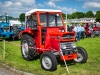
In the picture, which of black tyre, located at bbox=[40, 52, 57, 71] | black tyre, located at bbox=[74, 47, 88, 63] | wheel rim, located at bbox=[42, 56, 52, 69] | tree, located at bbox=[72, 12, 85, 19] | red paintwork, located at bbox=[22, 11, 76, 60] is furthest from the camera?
tree, located at bbox=[72, 12, 85, 19]

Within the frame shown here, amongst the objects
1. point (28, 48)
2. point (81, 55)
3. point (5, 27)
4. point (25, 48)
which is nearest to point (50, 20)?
point (28, 48)

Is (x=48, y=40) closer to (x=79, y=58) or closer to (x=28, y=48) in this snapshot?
(x=28, y=48)

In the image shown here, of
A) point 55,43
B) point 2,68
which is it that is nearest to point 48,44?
point 55,43

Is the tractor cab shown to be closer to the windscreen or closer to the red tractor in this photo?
the red tractor

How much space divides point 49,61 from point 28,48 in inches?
66.1

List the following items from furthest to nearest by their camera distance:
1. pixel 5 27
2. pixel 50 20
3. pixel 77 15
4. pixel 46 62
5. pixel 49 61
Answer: pixel 77 15 → pixel 5 27 → pixel 50 20 → pixel 46 62 → pixel 49 61

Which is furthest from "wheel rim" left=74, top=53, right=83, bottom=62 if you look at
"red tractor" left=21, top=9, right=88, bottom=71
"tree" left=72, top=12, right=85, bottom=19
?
"tree" left=72, top=12, right=85, bottom=19

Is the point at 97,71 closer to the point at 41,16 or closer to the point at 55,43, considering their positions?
the point at 55,43

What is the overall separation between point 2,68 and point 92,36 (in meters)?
18.5

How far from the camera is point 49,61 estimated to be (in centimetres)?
712

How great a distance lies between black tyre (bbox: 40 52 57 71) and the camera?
6.91 metres

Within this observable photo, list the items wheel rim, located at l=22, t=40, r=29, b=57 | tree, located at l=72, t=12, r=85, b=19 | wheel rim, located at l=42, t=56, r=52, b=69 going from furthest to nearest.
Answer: tree, located at l=72, t=12, r=85, b=19 → wheel rim, located at l=22, t=40, r=29, b=57 → wheel rim, located at l=42, t=56, r=52, b=69

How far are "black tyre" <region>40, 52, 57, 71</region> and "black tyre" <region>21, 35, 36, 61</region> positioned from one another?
44.4 inches

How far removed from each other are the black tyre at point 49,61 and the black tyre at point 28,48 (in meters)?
1.13
